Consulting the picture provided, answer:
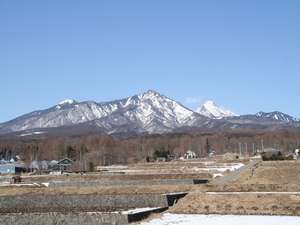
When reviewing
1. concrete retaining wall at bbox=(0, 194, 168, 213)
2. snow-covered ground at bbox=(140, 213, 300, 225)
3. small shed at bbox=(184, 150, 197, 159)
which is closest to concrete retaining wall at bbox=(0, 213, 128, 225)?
snow-covered ground at bbox=(140, 213, 300, 225)

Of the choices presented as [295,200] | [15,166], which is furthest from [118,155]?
[295,200]

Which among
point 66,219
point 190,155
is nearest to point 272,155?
point 66,219

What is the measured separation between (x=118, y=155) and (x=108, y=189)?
9668 cm

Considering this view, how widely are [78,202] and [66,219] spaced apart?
9.49 metres

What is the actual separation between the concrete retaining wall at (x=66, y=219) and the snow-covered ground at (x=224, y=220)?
1.39 meters

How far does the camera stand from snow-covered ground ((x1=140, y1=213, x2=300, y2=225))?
2312 centimetres

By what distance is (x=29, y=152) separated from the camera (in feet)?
472

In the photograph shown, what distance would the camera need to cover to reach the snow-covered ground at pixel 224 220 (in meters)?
23.1

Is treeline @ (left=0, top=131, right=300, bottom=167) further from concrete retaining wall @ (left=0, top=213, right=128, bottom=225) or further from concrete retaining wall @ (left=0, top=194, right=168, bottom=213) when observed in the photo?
concrete retaining wall @ (left=0, top=213, right=128, bottom=225)

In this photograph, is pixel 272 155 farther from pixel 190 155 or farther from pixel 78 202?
pixel 190 155

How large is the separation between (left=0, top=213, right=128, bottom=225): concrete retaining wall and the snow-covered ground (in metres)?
1.39

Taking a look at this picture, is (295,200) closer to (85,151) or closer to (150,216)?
(150,216)

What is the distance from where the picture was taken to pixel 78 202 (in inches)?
1358

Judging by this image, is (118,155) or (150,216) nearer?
(150,216)
